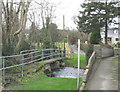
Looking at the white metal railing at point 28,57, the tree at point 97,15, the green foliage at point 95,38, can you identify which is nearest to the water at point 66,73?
the white metal railing at point 28,57

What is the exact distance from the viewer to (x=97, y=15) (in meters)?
17.1

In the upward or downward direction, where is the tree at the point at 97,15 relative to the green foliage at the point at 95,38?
upward

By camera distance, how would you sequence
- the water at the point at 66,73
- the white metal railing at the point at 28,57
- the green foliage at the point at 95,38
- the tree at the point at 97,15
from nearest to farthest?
the white metal railing at the point at 28,57 < the water at the point at 66,73 < the tree at the point at 97,15 < the green foliage at the point at 95,38

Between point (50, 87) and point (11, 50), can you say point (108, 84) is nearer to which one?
point (50, 87)

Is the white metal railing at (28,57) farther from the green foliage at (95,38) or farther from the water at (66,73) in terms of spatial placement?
the green foliage at (95,38)

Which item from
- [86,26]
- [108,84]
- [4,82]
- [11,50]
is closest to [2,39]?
[11,50]

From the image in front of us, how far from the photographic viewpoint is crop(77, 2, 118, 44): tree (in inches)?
659

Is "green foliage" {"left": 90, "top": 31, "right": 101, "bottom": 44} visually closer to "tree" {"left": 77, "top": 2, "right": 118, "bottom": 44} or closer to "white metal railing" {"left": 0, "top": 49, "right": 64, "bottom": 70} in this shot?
"tree" {"left": 77, "top": 2, "right": 118, "bottom": 44}

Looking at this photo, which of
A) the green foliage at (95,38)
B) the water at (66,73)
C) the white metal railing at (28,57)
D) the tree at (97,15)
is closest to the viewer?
the white metal railing at (28,57)

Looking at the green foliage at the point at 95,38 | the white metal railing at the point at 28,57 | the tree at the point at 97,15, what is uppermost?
the tree at the point at 97,15

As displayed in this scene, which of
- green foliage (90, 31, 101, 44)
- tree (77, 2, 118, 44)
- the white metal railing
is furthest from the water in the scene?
green foliage (90, 31, 101, 44)

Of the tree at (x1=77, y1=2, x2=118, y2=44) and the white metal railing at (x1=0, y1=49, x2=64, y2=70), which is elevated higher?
the tree at (x1=77, y1=2, x2=118, y2=44)

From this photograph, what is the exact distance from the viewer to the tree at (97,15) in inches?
659

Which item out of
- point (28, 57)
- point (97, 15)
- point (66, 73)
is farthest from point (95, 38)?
point (28, 57)
